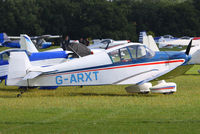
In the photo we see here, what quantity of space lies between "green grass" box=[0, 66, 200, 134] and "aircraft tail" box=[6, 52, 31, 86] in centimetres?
44

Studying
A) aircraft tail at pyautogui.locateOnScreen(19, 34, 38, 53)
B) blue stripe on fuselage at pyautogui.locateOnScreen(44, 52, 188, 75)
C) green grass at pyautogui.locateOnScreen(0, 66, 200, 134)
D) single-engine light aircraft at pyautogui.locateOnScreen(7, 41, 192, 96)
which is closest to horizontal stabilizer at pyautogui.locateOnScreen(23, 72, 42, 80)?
single-engine light aircraft at pyautogui.locateOnScreen(7, 41, 192, 96)

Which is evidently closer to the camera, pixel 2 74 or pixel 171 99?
pixel 171 99

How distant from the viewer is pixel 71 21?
9181 centimetres

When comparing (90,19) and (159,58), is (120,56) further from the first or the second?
(90,19)

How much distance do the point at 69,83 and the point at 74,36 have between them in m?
80.0

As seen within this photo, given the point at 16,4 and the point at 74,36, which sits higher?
the point at 16,4

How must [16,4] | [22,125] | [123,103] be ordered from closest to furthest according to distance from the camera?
[22,125] < [123,103] < [16,4]

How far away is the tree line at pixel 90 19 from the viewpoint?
88.4 meters

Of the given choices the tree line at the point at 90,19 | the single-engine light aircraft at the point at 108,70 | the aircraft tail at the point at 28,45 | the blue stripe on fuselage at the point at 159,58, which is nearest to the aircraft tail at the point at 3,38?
the tree line at the point at 90,19

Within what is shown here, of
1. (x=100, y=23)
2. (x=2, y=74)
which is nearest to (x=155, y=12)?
(x=100, y=23)

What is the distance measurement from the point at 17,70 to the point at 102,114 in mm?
3399

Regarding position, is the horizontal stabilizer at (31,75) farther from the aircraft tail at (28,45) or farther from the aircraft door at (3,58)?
the aircraft tail at (28,45)

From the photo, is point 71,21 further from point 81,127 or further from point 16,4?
point 81,127

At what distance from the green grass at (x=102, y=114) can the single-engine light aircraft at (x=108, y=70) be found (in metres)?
0.39
